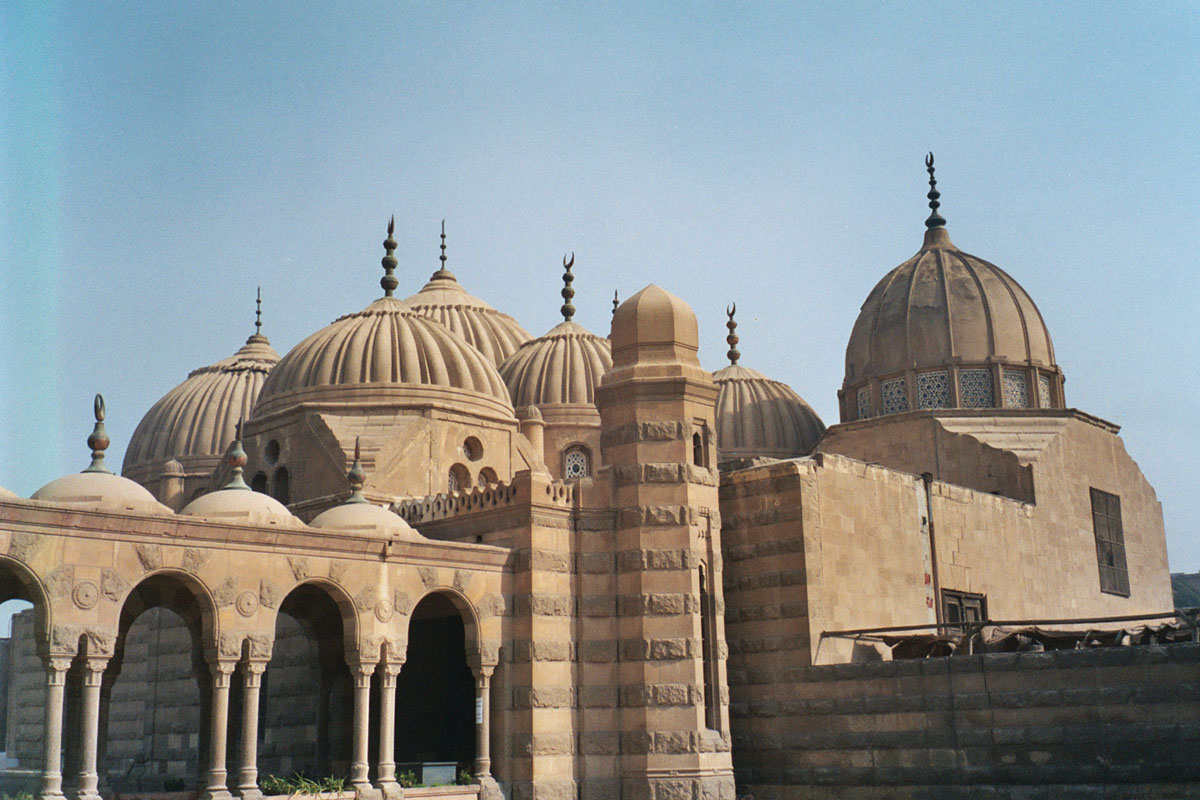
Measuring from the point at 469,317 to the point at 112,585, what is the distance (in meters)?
21.8

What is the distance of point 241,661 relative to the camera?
18.1 meters

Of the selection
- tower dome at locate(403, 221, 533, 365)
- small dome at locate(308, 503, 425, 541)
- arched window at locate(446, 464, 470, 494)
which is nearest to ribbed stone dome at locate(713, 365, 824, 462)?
tower dome at locate(403, 221, 533, 365)

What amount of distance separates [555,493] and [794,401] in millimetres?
16134

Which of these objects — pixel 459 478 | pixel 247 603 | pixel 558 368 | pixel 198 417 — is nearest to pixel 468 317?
pixel 558 368

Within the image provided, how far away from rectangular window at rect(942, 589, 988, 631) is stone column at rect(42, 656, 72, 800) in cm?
1543

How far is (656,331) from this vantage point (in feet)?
72.1

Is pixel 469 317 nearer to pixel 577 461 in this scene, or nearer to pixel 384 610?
pixel 577 461

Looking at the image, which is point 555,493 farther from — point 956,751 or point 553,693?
point 956,751

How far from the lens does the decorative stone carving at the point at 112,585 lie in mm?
Answer: 16859

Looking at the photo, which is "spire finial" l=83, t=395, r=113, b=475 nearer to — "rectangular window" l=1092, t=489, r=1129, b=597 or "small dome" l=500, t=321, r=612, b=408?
"small dome" l=500, t=321, r=612, b=408

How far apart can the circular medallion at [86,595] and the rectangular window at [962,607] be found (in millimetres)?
15020

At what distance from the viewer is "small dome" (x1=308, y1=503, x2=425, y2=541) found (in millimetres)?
21016

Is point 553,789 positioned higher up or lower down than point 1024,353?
lower down

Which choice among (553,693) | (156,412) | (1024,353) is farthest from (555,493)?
(156,412)
